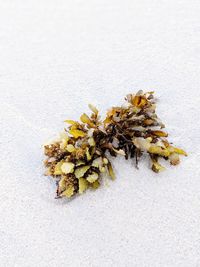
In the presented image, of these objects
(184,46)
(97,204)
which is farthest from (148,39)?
(97,204)

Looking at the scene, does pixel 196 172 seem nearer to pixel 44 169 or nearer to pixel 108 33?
pixel 44 169

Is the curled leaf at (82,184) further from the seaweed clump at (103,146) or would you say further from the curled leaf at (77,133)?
the curled leaf at (77,133)

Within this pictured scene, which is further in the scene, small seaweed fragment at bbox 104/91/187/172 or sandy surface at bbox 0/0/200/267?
small seaweed fragment at bbox 104/91/187/172

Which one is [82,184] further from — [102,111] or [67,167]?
[102,111]

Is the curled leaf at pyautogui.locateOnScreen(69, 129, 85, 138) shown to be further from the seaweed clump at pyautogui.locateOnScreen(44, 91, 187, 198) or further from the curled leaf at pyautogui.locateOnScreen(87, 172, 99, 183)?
the curled leaf at pyautogui.locateOnScreen(87, 172, 99, 183)

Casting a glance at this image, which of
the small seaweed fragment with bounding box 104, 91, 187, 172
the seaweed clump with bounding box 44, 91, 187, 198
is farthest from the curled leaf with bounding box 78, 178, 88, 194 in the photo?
the small seaweed fragment with bounding box 104, 91, 187, 172

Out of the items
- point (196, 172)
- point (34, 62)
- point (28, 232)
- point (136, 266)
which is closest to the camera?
point (136, 266)
